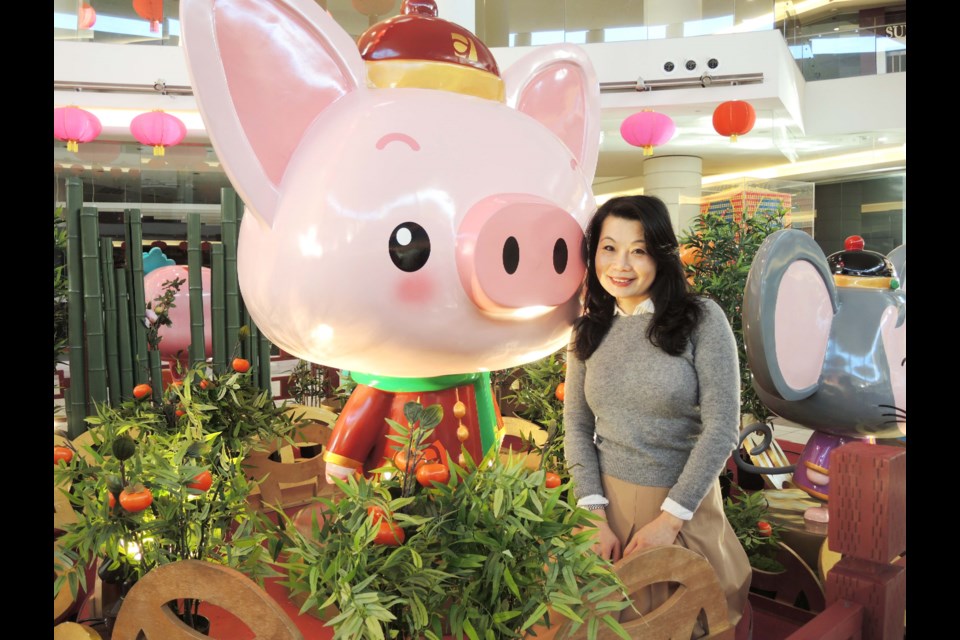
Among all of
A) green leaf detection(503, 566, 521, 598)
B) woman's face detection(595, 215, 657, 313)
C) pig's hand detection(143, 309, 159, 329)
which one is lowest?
green leaf detection(503, 566, 521, 598)

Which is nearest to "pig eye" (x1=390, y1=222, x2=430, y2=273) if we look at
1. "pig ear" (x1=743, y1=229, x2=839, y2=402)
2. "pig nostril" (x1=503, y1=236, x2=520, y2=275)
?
"pig nostril" (x1=503, y1=236, x2=520, y2=275)

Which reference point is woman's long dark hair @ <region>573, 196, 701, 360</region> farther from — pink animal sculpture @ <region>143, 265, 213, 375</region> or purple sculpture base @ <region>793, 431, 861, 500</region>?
pink animal sculpture @ <region>143, 265, 213, 375</region>

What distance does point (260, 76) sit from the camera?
141 centimetres

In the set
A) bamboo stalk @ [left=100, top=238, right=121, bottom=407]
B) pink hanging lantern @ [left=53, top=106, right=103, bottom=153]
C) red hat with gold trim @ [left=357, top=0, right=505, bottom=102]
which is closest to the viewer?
red hat with gold trim @ [left=357, top=0, right=505, bottom=102]

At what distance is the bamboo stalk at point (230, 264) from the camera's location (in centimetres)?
237

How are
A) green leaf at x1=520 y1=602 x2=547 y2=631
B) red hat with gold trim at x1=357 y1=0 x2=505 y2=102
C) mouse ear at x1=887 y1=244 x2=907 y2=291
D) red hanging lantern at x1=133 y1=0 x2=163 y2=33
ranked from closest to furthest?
1. green leaf at x1=520 y1=602 x2=547 y2=631
2. red hat with gold trim at x1=357 y1=0 x2=505 y2=102
3. mouse ear at x1=887 y1=244 x2=907 y2=291
4. red hanging lantern at x1=133 y1=0 x2=163 y2=33

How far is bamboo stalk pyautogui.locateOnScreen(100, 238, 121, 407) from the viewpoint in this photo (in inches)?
86.1

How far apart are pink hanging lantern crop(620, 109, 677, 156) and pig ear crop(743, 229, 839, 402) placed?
433 centimetres

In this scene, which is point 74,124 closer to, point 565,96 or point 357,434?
point 565,96

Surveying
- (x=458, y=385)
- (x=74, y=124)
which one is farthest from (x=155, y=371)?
(x=74, y=124)

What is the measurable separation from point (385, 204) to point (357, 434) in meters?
0.53

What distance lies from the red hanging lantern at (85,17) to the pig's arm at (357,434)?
736 centimetres

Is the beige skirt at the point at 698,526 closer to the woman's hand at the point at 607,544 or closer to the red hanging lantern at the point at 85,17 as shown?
the woman's hand at the point at 607,544

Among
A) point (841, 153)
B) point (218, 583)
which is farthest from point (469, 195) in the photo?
point (841, 153)
